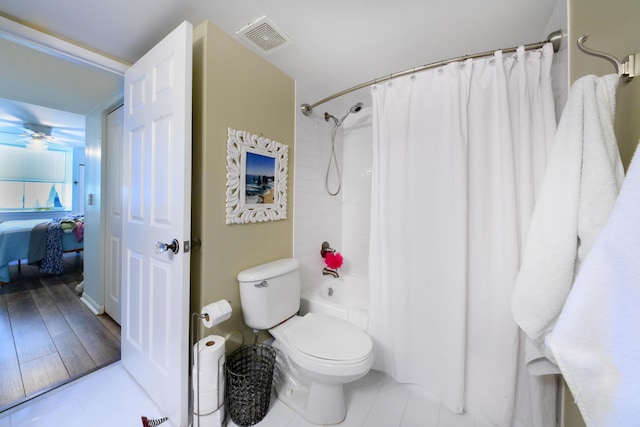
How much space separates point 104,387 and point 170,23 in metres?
2.23

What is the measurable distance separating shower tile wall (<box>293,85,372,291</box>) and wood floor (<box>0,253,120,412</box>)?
5.57ft

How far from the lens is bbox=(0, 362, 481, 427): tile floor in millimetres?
1193

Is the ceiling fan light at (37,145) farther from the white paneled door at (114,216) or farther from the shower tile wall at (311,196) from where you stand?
the shower tile wall at (311,196)

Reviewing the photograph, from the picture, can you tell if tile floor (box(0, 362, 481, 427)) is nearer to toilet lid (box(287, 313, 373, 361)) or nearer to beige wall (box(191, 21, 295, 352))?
toilet lid (box(287, 313, 373, 361))

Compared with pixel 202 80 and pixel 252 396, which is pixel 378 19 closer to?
pixel 202 80

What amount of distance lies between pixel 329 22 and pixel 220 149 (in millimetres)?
926

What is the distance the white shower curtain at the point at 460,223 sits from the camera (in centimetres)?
115

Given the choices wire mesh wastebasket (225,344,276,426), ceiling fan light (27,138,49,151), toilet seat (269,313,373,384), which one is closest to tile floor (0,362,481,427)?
wire mesh wastebasket (225,344,276,426)

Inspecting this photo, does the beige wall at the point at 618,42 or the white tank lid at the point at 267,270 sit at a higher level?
the beige wall at the point at 618,42

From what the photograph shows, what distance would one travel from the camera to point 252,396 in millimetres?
1187

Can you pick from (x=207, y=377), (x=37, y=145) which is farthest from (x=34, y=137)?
(x=207, y=377)

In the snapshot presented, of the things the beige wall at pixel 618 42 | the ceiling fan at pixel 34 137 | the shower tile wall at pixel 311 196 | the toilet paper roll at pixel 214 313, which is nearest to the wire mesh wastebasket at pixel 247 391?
the toilet paper roll at pixel 214 313

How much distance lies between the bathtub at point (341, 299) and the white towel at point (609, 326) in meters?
1.16

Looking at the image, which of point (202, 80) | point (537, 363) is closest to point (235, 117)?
point (202, 80)
